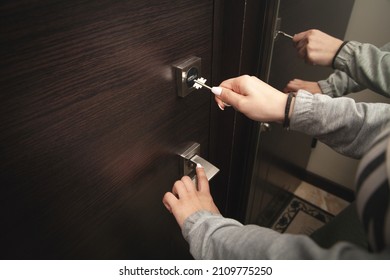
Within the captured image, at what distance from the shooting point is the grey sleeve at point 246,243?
12.6 inches

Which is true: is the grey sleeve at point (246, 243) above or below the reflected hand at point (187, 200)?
above

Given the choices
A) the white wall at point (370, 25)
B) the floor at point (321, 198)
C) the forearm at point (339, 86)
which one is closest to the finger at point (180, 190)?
the forearm at point (339, 86)

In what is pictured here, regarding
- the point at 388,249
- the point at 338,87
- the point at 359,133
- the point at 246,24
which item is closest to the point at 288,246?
the point at 388,249

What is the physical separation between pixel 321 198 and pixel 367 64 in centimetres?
113

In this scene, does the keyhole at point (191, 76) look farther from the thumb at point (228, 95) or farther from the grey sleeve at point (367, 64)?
the grey sleeve at point (367, 64)

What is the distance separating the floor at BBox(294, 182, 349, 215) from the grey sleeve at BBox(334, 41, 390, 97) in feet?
3.41

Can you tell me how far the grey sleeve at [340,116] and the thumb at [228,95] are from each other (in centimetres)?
12

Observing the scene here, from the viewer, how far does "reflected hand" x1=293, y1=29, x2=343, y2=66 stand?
0.70 meters

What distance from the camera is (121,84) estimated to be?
0.40m

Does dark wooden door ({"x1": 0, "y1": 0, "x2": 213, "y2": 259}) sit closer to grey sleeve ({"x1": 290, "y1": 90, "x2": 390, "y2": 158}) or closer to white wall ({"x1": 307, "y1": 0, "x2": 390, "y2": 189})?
grey sleeve ({"x1": 290, "y1": 90, "x2": 390, "y2": 158})

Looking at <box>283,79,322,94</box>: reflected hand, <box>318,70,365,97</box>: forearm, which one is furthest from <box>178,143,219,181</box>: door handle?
<box>318,70,365,97</box>: forearm

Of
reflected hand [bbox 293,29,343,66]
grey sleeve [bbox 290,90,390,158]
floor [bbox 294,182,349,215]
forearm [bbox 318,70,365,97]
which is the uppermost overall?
reflected hand [bbox 293,29,343,66]

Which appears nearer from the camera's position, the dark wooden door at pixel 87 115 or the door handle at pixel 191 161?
the dark wooden door at pixel 87 115
